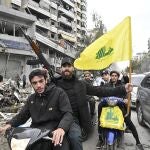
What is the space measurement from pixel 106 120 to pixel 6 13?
39.6m

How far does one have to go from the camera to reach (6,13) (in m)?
45.6

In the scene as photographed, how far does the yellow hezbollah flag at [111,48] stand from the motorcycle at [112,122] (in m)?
1.42

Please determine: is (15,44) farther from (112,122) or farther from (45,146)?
(45,146)

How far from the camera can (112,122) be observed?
7.46m

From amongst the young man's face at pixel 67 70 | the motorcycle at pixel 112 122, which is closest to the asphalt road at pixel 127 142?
the motorcycle at pixel 112 122

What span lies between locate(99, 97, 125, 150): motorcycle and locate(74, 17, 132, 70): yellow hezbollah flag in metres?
1.42

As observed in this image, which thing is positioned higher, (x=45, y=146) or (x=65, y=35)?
(x=65, y=35)

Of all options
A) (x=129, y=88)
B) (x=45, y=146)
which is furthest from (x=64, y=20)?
(x=45, y=146)

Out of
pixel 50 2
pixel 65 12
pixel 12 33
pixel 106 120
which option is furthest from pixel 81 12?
pixel 106 120

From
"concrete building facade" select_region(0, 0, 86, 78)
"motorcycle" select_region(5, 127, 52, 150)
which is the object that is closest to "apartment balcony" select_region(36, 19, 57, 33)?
"concrete building facade" select_region(0, 0, 86, 78)

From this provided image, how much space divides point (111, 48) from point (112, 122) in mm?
1633

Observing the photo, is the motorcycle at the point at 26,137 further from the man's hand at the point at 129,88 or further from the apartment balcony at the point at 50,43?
the apartment balcony at the point at 50,43

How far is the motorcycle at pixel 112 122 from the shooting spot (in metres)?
7.37

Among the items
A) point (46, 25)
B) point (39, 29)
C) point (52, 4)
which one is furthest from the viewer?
point (52, 4)
